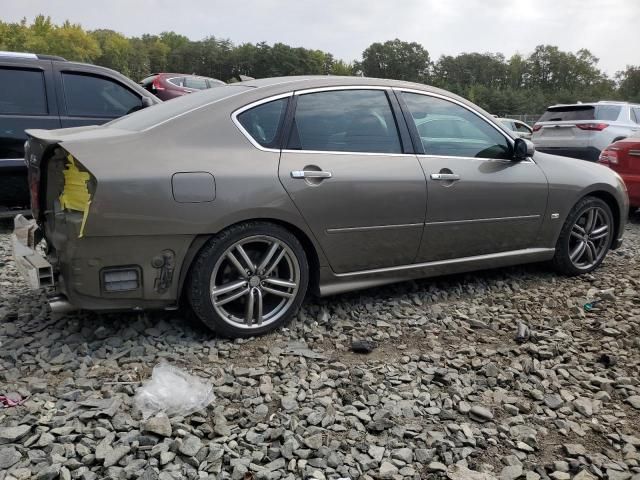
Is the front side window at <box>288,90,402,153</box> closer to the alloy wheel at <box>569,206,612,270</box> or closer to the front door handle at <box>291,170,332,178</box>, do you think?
the front door handle at <box>291,170,332,178</box>

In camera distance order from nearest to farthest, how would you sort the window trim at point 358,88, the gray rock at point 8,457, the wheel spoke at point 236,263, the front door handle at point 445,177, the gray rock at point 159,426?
the gray rock at point 8,457
the gray rock at point 159,426
the wheel spoke at point 236,263
the window trim at point 358,88
the front door handle at point 445,177

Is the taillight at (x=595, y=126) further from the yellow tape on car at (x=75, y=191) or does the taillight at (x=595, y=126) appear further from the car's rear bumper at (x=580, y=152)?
the yellow tape on car at (x=75, y=191)

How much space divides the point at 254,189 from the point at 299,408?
1.21 metres

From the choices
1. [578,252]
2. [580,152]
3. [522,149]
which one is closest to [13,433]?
[522,149]

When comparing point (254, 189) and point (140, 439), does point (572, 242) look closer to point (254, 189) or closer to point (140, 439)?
point (254, 189)

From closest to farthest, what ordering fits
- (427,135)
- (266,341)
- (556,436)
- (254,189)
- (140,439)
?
(140,439), (556,436), (254,189), (266,341), (427,135)

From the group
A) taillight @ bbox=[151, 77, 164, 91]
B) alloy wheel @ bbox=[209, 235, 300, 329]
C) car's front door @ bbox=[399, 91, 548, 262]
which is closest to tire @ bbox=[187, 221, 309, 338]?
alloy wheel @ bbox=[209, 235, 300, 329]

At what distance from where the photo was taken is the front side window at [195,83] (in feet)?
48.1

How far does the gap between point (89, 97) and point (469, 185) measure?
4.28m

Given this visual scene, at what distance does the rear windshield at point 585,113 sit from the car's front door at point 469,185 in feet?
25.0

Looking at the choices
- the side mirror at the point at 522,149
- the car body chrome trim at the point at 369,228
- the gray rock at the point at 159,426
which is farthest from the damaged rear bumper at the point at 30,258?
the side mirror at the point at 522,149

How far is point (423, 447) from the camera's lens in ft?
7.81

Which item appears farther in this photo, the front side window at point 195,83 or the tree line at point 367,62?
the tree line at point 367,62

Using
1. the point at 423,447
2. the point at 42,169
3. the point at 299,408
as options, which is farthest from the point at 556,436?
the point at 42,169
